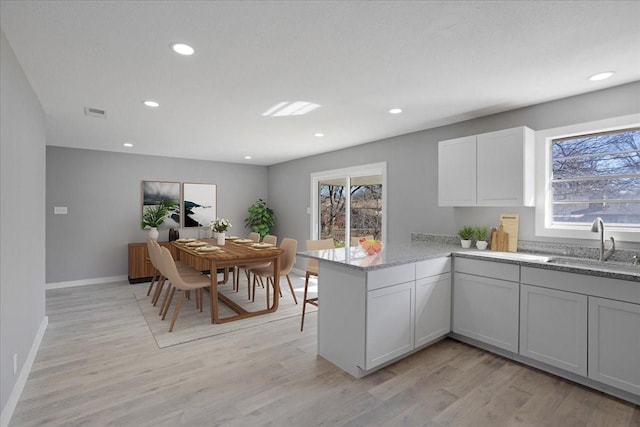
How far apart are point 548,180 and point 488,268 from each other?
41.2 inches

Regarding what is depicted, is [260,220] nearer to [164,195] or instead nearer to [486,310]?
[164,195]

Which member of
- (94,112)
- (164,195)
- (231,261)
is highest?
(94,112)

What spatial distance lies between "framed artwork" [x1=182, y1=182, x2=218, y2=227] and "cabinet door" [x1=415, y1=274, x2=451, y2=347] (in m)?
4.84

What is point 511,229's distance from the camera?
3.17m

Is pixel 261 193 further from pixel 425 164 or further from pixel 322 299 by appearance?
pixel 322 299

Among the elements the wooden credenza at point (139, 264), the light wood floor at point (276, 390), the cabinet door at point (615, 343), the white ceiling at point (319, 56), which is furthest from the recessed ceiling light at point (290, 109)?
the wooden credenza at point (139, 264)

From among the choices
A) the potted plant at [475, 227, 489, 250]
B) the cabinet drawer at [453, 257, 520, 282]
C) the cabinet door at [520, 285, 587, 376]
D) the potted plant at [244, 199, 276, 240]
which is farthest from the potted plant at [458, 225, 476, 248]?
the potted plant at [244, 199, 276, 240]

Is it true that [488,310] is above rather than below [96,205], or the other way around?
below

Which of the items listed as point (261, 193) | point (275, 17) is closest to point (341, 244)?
point (261, 193)

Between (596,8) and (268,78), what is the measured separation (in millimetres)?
1969

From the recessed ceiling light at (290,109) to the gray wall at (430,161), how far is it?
1599 mm

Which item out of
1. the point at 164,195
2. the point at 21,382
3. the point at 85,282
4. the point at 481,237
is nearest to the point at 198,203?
the point at 164,195

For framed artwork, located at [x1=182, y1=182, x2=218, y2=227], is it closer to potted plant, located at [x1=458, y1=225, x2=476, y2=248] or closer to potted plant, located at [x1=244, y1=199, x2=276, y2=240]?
potted plant, located at [x1=244, y1=199, x2=276, y2=240]

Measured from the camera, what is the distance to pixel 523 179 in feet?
9.48
